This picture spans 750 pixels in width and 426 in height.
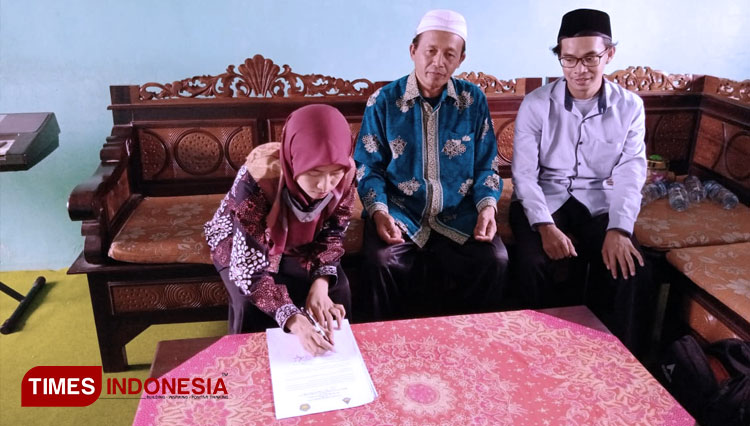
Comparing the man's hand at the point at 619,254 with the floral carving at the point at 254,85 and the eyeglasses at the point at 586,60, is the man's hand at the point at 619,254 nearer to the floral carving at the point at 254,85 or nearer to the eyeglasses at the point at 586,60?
the eyeglasses at the point at 586,60

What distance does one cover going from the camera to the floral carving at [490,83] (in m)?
2.47

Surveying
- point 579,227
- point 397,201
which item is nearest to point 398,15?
point 397,201

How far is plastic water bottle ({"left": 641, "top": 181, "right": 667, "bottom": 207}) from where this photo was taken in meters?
2.42

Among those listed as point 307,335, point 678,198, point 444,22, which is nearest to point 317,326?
point 307,335

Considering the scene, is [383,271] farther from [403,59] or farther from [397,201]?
[403,59]

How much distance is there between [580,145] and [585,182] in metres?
0.14

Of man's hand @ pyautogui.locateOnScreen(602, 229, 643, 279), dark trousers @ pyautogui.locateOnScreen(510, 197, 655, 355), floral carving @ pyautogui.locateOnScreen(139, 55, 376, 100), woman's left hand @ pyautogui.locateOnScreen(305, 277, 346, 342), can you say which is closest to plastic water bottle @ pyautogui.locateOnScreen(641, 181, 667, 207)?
dark trousers @ pyautogui.locateOnScreen(510, 197, 655, 355)

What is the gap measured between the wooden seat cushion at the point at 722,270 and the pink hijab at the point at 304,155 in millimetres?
1197

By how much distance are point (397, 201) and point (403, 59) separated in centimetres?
93

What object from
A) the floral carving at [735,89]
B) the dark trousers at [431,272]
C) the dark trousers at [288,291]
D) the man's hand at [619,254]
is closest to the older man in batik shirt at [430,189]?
the dark trousers at [431,272]

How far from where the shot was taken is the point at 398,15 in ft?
8.64

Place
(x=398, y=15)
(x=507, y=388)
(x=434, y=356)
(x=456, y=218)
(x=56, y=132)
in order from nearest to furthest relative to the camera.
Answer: (x=507, y=388) → (x=434, y=356) → (x=456, y=218) → (x=56, y=132) → (x=398, y=15)

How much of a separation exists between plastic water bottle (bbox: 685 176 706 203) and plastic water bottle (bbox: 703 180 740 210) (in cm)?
3

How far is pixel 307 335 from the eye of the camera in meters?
1.39
